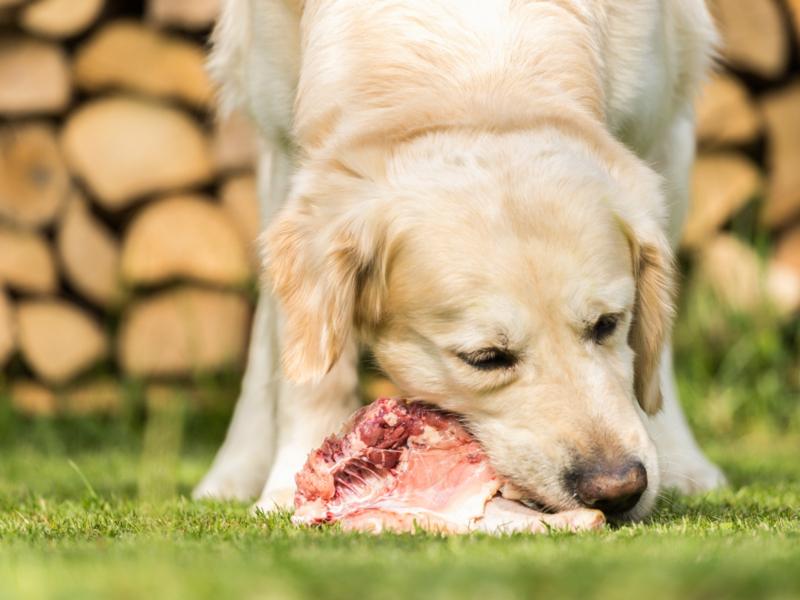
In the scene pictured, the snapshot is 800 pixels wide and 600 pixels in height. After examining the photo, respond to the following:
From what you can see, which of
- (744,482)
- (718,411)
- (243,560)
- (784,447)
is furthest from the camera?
(718,411)

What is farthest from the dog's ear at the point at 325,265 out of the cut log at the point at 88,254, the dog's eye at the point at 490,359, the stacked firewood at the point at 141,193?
the cut log at the point at 88,254

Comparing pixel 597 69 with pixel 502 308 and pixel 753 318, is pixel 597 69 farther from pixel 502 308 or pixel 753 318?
pixel 753 318

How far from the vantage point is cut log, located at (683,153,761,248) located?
5.17m

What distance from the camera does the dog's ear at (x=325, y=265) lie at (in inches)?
101

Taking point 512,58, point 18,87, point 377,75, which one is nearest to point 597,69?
point 512,58

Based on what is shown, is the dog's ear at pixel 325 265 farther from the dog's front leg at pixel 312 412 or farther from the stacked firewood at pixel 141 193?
the stacked firewood at pixel 141 193

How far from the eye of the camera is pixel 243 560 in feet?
5.60

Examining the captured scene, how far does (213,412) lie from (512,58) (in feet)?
8.52

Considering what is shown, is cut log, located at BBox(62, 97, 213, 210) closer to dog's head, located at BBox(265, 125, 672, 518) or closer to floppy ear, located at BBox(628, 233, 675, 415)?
dog's head, located at BBox(265, 125, 672, 518)

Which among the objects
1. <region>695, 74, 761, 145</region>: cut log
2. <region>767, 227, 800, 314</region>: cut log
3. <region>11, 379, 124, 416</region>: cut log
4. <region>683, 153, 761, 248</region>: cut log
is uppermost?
<region>695, 74, 761, 145</region>: cut log

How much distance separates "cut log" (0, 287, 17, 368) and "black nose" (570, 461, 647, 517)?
3.31 meters

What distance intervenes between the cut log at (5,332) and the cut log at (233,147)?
99 cm

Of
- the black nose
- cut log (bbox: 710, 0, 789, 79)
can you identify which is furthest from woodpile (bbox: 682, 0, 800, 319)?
the black nose

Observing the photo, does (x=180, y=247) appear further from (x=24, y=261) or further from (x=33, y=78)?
(x=33, y=78)
